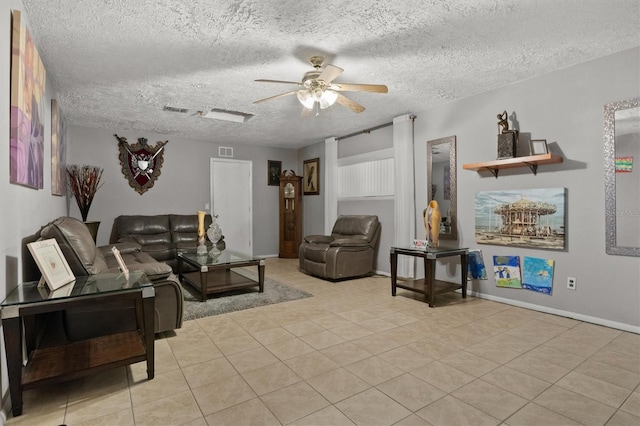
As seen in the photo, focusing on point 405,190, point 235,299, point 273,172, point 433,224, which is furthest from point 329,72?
point 273,172

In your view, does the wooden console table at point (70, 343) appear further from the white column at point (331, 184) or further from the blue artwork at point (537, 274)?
the white column at point (331, 184)

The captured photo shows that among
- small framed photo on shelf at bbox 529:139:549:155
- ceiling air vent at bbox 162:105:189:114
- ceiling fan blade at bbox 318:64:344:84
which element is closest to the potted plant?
ceiling air vent at bbox 162:105:189:114

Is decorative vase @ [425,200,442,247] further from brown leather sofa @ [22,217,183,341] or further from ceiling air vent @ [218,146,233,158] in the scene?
ceiling air vent @ [218,146,233,158]

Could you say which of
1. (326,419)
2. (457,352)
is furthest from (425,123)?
(326,419)

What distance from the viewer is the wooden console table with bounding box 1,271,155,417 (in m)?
1.68

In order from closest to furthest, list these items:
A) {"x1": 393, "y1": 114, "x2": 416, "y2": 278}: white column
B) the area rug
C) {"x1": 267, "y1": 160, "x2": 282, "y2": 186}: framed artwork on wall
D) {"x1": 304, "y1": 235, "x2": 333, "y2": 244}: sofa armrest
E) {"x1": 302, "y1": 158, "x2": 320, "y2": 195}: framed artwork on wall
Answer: the area rug → {"x1": 393, "y1": 114, "x2": 416, "y2": 278}: white column → {"x1": 304, "y1": 235, "x2": 333, "y2": 244}: sofa armrest → {"x1": 302, "y1": 158, "x2": 320, "y2": 195}: framed artwork on wall → {"x1": 267, "y1": 160, "x2": 282, "y2": 186}: framed artwork on wall

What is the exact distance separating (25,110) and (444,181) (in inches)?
163

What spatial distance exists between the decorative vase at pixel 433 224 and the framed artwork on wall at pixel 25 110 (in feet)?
12.3

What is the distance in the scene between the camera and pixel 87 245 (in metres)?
2.51

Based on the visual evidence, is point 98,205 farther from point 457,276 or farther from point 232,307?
point 457,276

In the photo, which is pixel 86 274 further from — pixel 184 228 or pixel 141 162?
pixel 141 162

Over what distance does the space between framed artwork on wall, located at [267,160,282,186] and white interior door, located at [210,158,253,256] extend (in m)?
0.43

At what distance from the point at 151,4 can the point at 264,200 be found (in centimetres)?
515

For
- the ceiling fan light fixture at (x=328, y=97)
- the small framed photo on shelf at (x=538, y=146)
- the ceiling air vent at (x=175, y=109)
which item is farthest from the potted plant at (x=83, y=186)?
the small framed photo on shelf at (x=538, y=146)
